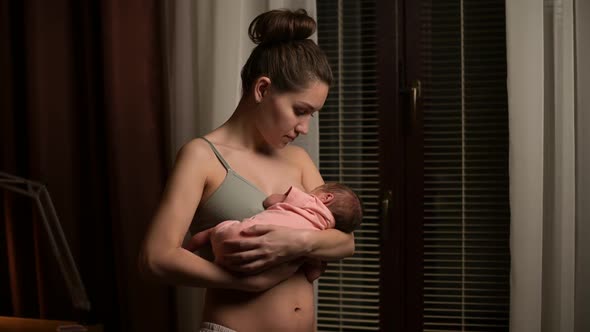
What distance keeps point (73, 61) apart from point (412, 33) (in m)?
1.26

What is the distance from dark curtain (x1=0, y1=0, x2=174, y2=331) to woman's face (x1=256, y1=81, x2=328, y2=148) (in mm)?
989

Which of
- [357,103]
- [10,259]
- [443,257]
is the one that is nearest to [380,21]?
[357,103]

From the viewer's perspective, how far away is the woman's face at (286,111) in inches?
65.1

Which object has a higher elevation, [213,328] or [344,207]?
[344,207]

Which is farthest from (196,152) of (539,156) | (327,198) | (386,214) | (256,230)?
(539,156)

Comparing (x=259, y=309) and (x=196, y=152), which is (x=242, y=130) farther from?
(x=259, y=309)

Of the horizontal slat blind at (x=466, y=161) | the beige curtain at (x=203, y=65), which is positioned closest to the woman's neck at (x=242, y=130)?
the beige curtain at (x=203, y=65)

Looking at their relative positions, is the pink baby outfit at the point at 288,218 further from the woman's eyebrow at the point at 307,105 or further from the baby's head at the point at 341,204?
the woman's eyebrow at the point at 307,105

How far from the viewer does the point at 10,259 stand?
8.67ft

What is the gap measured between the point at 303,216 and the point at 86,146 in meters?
1.34

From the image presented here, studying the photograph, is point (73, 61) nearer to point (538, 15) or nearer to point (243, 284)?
point (243, 284)

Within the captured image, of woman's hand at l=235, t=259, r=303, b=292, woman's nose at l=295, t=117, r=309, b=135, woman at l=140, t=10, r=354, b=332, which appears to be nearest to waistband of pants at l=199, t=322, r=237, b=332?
woman at l=140, t=10, r=354, b=332

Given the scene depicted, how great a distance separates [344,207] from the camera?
1.72m

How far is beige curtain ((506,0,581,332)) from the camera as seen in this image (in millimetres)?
2383
